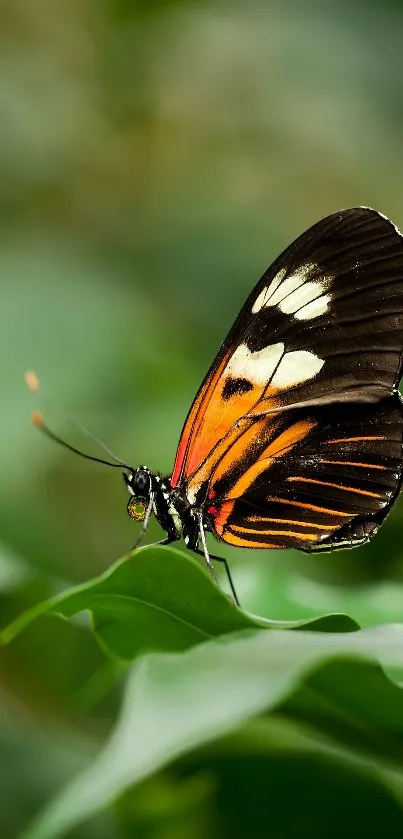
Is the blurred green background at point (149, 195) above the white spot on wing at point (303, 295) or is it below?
above

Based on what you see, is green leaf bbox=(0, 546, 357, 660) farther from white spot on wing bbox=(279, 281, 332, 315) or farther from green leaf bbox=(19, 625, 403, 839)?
white spot on wing bbox=(279, 281, 332, 315)

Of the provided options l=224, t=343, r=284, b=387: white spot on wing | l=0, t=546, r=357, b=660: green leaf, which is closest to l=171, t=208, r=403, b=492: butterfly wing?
l=224, t=343, r=284, b=387: white spot on wing

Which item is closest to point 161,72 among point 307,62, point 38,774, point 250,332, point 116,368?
point 307,62

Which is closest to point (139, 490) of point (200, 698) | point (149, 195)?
point (200, 698)

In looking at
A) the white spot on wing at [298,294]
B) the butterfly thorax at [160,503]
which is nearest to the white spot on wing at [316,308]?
the white spot on wing at [298,294]

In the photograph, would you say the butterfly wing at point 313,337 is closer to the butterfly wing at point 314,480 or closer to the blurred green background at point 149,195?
the butterfly wing at point 314,480

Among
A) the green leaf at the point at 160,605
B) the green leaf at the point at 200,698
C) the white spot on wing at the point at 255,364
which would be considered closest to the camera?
the green leaf at the point at 200,698

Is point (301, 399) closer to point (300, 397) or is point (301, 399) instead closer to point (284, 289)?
point (300, 397)
